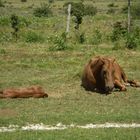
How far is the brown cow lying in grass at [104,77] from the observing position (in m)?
12.5

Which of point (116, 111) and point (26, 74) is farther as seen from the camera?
point (26, 74)

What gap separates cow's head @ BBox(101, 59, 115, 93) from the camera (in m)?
12.4

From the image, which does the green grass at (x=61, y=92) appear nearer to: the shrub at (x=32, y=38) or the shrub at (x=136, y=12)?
the shrub at (x=32, y=38)

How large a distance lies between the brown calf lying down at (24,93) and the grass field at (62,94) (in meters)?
0.22

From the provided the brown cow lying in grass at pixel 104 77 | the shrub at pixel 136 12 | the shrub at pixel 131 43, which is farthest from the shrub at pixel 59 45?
the shrub at pixel 136 12

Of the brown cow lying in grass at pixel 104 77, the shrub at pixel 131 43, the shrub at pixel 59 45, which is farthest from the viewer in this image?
the shrub at pixel 131 43

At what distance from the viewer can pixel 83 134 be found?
8812 millimetres

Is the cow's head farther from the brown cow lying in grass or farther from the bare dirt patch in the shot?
the bare dirt patch

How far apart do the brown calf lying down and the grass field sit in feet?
0.73

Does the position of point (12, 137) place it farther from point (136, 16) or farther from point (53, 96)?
point (136, 16)

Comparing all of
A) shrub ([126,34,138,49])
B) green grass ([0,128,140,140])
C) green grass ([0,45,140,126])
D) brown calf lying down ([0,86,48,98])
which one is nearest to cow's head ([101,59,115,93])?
green grass ([0,45,140,126])

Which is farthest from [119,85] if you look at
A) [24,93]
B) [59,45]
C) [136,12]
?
[136,12]

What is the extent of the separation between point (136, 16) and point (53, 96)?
25140mm

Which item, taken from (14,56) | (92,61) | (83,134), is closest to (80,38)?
(14,56)
